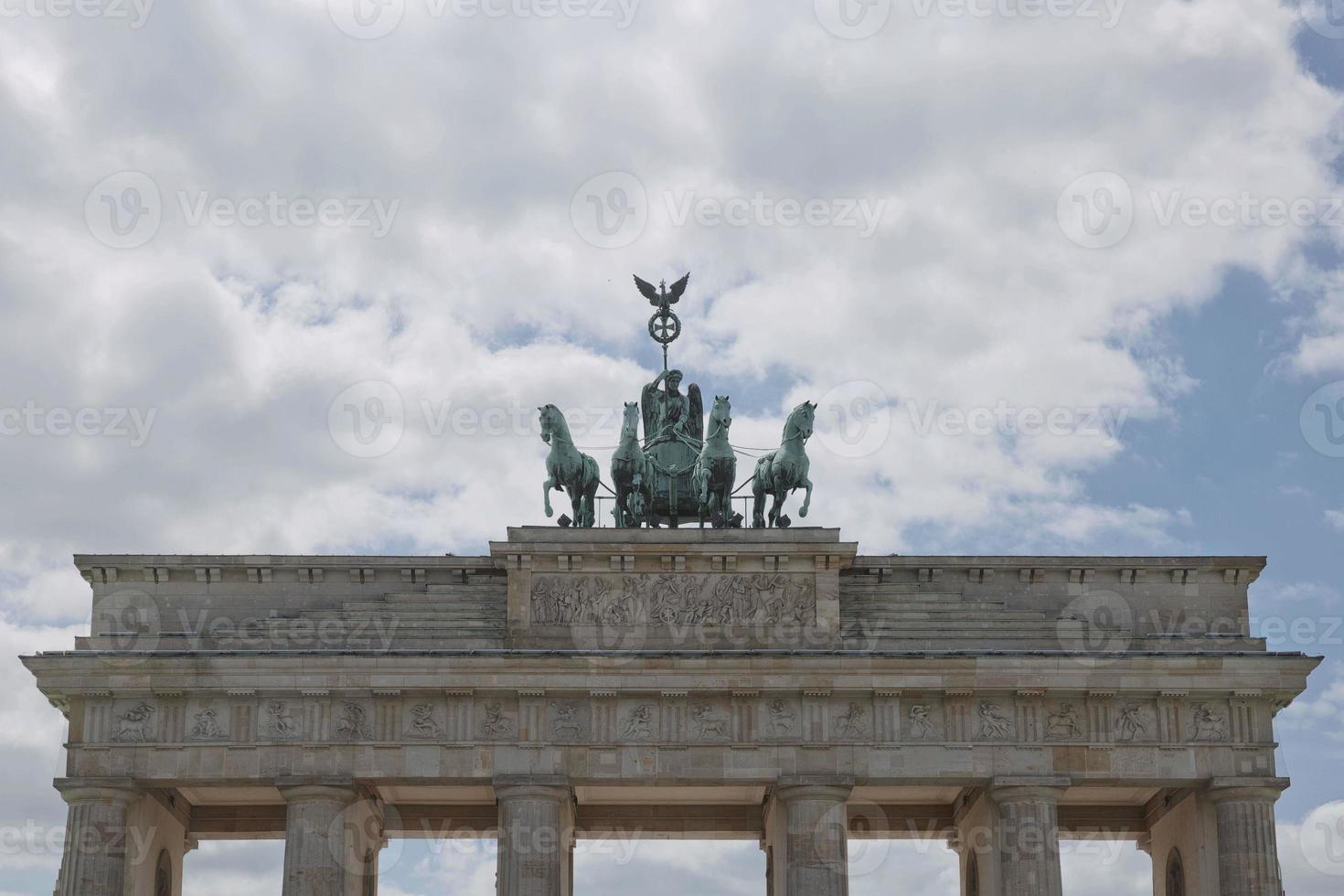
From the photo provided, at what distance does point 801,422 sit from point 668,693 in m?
8.21

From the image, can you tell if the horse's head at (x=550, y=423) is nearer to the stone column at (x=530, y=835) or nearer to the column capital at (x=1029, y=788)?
the stone column at (x=530, y=835)

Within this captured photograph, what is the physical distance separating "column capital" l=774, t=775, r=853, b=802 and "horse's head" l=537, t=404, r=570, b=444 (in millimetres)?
10734

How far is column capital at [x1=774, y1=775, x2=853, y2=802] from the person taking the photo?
48125 mm

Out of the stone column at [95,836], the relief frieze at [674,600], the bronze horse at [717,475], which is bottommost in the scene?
the stone column at [95,836]

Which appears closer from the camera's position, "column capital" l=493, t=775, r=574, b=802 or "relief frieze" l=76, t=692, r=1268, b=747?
"column capital" l=493, t=775, r=574, b=802

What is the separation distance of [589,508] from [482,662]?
5617mm

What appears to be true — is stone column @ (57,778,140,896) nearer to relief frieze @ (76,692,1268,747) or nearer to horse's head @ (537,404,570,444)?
relief frieze @ (76,692,1268,747)

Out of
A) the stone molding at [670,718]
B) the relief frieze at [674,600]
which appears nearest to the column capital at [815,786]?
the stone molding at [670,718]

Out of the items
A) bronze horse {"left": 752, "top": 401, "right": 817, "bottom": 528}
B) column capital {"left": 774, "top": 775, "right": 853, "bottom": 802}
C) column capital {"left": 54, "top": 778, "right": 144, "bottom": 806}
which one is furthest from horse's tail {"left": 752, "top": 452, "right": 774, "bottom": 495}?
column capital {"left": 54, "top": 778, "right": 144, "bottom": 806}

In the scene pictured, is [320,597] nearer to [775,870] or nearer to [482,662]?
[482,662]

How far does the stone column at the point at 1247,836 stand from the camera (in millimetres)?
47656

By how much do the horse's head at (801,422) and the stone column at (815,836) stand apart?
30.2 feet

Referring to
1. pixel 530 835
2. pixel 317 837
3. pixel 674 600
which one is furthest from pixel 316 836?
pixel 674 600

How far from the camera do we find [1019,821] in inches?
1897
